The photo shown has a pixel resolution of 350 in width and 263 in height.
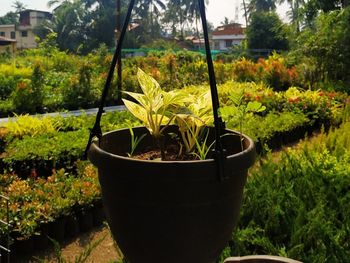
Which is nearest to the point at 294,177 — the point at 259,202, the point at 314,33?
the point at 259,202

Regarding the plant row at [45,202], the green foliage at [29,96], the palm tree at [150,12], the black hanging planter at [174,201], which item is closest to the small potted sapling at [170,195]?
the black hanging planter at [174,201]

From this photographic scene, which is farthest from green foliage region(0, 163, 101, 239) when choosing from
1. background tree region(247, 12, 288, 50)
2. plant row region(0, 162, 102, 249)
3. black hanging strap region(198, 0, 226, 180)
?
background tree region(247, 12, 288, 50)

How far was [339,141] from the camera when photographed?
13.5ft

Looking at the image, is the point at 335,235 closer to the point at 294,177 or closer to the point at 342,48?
the point at 294,177

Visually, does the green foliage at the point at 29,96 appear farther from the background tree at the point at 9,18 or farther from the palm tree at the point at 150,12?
the background tree at the point at 9,18

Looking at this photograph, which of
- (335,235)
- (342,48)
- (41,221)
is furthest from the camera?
(342,48)

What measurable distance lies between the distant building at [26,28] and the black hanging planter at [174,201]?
56804 mm

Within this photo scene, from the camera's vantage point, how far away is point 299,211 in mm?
2582

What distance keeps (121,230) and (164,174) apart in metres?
0.21

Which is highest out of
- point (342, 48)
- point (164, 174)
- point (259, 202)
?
point (342, 48)

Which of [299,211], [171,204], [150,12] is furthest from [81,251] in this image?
[150,12]

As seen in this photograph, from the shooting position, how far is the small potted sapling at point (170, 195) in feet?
3.06

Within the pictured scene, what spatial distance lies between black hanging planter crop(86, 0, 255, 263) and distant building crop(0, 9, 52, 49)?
56.8 metres

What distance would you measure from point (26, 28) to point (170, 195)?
58.9m
